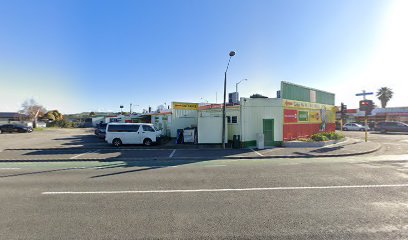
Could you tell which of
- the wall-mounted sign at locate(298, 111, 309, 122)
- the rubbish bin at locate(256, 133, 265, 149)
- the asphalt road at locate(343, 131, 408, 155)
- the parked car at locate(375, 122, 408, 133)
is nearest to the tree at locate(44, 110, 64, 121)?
the rubbish bin at locate(256, 133, 265, 149)

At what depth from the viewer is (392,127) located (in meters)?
34.2

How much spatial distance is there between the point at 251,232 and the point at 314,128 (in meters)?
21.1

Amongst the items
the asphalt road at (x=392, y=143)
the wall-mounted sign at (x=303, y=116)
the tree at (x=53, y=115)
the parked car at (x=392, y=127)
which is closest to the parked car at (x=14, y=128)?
the tree at (x=53, y=115)

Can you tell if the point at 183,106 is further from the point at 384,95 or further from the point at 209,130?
the point at 384,95

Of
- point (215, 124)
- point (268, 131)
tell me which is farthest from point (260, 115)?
point (215, 124)

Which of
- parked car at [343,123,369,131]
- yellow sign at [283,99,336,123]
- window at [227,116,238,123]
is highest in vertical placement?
yellow sign at [283,99,336,123]

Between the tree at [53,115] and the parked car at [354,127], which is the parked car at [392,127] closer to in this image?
the parked car at [354,127]

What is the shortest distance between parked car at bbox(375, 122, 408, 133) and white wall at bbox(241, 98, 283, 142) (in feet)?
87.6

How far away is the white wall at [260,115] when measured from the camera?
18.1 meters

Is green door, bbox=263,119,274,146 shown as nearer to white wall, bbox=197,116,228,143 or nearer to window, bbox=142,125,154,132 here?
white wall, bbox=197,116,228,143

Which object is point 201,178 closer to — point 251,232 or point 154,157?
point 251,232

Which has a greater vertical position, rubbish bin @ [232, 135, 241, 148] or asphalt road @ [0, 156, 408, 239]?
rubbish bin @ [232, 135, 241, 148]

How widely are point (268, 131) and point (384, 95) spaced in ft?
216

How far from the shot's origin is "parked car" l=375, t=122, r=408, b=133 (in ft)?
109
